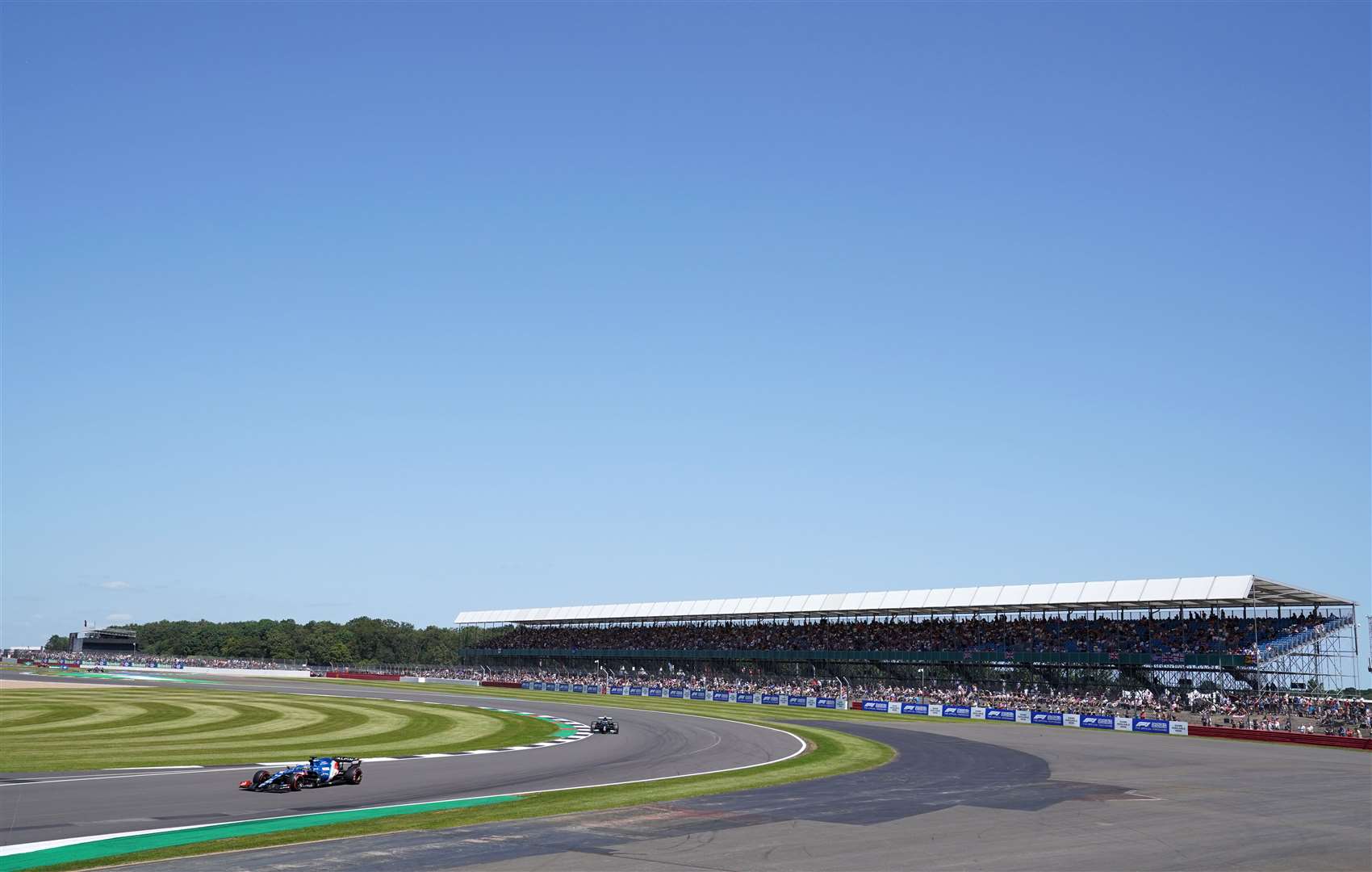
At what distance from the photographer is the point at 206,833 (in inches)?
824

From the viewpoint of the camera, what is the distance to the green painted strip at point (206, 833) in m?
18.3

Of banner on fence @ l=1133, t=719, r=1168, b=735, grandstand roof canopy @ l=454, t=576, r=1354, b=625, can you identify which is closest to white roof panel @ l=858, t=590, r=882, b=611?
grandstand roof canopy @ l=454, t=576, r=1354, b=625

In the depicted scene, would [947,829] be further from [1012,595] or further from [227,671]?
[227,671]

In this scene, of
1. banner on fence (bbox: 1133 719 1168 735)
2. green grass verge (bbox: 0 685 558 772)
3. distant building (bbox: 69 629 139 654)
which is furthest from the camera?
distant building (bbox: 69 629 139 654)

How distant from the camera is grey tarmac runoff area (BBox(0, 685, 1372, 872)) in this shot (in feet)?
63.1

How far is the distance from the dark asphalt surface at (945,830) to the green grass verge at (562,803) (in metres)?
0.85

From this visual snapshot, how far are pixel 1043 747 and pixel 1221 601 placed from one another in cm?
2756

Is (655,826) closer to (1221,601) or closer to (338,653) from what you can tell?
(1221,601)

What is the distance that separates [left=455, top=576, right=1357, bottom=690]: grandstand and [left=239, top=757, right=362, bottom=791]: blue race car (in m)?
53.0

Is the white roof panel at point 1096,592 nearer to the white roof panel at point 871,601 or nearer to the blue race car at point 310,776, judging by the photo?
the white roof panel at point 871,601

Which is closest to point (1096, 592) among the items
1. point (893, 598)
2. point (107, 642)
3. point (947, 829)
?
point (893, 598)

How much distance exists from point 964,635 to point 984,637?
7.38ft

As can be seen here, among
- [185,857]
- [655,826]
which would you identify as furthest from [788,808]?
[185,857]

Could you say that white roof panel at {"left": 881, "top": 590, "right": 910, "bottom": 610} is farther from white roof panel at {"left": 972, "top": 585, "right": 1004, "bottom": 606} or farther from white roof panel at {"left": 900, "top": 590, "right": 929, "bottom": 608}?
white roof panel at {"left": 972, "top": 585, "right": 1004, "bottom": 606}
